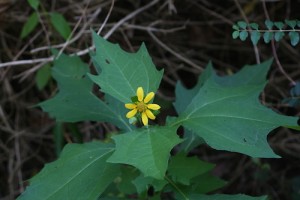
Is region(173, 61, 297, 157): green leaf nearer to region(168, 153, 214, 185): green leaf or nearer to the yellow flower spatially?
the yellow flower

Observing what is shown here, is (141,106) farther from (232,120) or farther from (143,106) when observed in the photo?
(232,120)

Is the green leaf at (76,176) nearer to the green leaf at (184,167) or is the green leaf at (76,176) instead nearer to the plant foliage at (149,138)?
the plant foliage at (149,138)

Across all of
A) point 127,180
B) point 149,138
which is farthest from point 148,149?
point 127,180

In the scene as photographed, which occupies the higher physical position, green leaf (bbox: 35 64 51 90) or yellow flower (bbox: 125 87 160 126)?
green leaf (bbox: 35 64 51 90)

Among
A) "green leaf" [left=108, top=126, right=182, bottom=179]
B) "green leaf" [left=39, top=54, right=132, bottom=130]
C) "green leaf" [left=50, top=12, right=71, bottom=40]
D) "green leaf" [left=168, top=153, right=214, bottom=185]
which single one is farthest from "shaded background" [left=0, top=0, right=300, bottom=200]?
"green leaf" [left=108, top=126, right=182, bottom=179]

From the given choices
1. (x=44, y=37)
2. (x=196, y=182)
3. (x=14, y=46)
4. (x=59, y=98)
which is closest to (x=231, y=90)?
(x=196, y=182)


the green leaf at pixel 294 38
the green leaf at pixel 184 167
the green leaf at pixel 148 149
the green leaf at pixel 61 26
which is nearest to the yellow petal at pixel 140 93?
the green leaf at pixel 148 149
